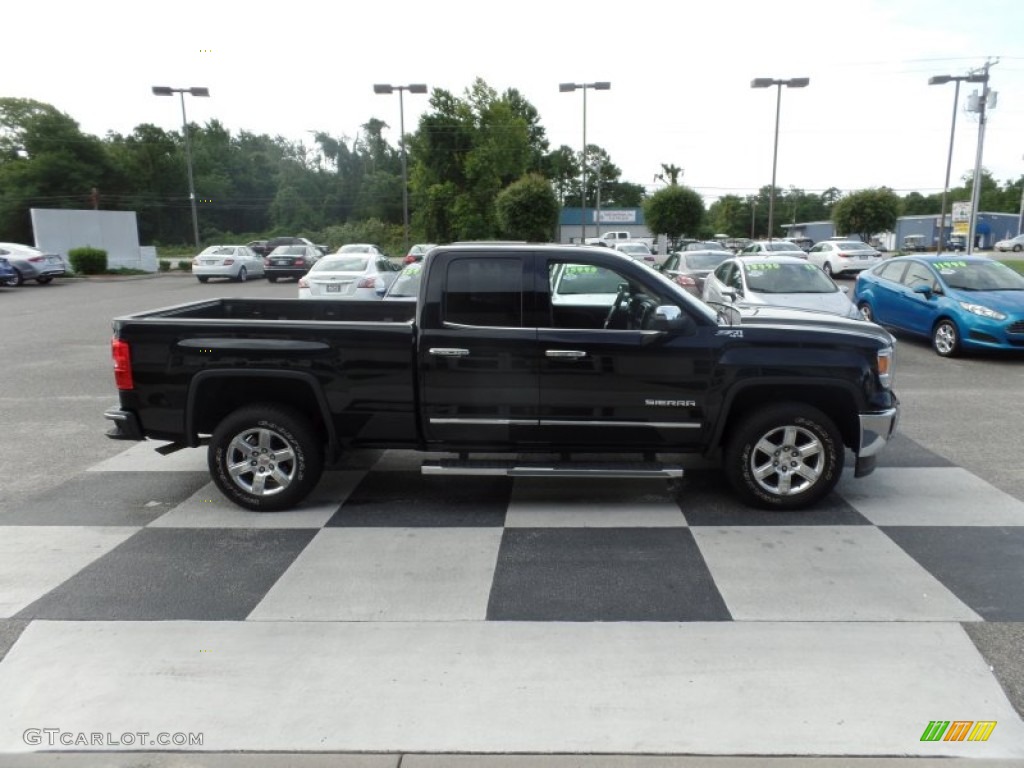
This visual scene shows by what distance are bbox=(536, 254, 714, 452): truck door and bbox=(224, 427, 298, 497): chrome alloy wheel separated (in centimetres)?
190

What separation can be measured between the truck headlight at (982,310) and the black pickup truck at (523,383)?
711 centimetres

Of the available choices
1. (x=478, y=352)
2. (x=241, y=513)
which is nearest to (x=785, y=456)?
(x=478, y=352)

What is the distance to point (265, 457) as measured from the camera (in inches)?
225

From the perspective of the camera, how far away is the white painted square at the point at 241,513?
18.3ft

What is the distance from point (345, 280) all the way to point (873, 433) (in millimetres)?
13210

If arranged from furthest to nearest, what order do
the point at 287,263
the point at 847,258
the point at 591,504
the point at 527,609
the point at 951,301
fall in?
1. the point at 287,263
2. the point at 847,258
3. the point at 951,301
4. the point at 591,504
5. the point at 527,609

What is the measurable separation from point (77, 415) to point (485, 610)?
676 cm

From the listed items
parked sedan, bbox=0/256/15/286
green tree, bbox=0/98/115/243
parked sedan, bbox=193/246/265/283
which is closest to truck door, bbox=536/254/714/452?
parked sedan, bbox=0/256/15/286

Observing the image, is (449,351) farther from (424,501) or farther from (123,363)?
(123,363)

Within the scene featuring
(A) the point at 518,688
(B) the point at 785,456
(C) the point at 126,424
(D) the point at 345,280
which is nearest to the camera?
(A) the point at 518,688

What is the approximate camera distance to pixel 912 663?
3678mm

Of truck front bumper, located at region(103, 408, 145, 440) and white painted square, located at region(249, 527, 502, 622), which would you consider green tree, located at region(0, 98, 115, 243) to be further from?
white painted square, located at region(249, 527, 502, 622)

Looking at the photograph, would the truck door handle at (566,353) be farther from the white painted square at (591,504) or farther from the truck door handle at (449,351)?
the white painted square at (591,504)

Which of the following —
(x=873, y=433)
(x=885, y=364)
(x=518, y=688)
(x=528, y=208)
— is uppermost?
(x=528, y=208)
